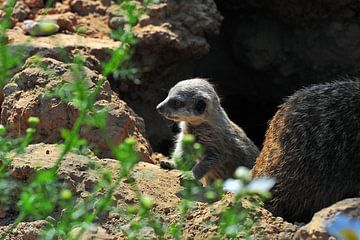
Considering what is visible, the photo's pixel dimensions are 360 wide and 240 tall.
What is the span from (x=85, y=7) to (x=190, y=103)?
1.41m

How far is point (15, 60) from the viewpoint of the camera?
10.4 ft

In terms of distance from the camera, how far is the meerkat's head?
Result: 598cm

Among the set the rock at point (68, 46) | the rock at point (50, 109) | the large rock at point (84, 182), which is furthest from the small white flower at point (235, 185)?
the rock at point (68, 46)

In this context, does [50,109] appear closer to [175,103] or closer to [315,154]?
[175,103]

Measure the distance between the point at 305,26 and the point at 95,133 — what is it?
10.6ft

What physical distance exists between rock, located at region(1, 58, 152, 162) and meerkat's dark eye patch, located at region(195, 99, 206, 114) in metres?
0.61

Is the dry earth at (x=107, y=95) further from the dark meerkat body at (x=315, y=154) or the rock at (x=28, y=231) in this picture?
the dark meerkat body at (x=315, y=154)

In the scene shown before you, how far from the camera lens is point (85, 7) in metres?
6.89

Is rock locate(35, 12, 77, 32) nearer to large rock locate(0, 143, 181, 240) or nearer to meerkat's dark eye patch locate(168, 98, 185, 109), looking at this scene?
meerkat's dark eye patch locate(168, 98, 185, 109)

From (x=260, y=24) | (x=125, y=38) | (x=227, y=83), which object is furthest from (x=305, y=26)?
(x=125, y=38)

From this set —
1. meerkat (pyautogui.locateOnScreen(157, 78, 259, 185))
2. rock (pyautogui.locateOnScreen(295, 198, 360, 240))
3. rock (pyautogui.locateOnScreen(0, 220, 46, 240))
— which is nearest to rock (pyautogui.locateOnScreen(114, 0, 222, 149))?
meerkat (pyautogui.locateOnScreen(157, 78, 259, 185))

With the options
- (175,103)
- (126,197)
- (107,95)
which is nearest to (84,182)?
(126,197)

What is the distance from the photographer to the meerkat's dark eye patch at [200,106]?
607 centimetres

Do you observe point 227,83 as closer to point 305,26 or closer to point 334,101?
point 305,26
